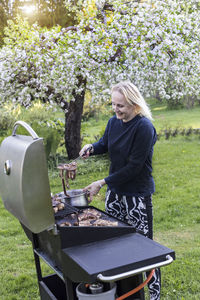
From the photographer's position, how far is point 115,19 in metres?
5.87

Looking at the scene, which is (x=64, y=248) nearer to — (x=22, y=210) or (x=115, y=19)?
(x=22, y=210)

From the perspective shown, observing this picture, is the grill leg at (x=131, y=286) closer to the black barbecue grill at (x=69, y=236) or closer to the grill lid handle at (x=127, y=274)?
the black barbecue grill at (x=69, y=236)

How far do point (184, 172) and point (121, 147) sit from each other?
5540 mm

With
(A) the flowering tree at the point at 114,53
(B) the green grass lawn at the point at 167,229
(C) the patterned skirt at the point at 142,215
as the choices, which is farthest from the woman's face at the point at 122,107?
(A) the flowering tree at the point at 114,53

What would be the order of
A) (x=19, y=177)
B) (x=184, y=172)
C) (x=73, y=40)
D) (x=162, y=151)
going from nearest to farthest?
(x=19, y=177)
(x=73, y=40)
(x=184, y=172)
(x=162, y=151)

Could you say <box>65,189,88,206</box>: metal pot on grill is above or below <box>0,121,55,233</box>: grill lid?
below

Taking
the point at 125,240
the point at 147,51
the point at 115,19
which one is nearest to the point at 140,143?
the point at 125,240

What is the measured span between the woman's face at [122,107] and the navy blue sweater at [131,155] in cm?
5

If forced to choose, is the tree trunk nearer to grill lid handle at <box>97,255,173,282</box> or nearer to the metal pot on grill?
the metal pot on grill

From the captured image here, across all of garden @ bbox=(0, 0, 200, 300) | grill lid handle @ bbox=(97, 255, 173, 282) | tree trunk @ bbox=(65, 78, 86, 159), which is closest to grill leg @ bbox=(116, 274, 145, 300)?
grill lid handle @ bbox=(97, 255, 173, 282)

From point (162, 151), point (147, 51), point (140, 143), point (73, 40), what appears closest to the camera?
point (140, 143)

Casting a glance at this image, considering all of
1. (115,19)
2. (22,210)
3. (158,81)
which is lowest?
(22,210)

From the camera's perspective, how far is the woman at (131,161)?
2609mm

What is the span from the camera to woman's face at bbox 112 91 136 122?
104 inches
